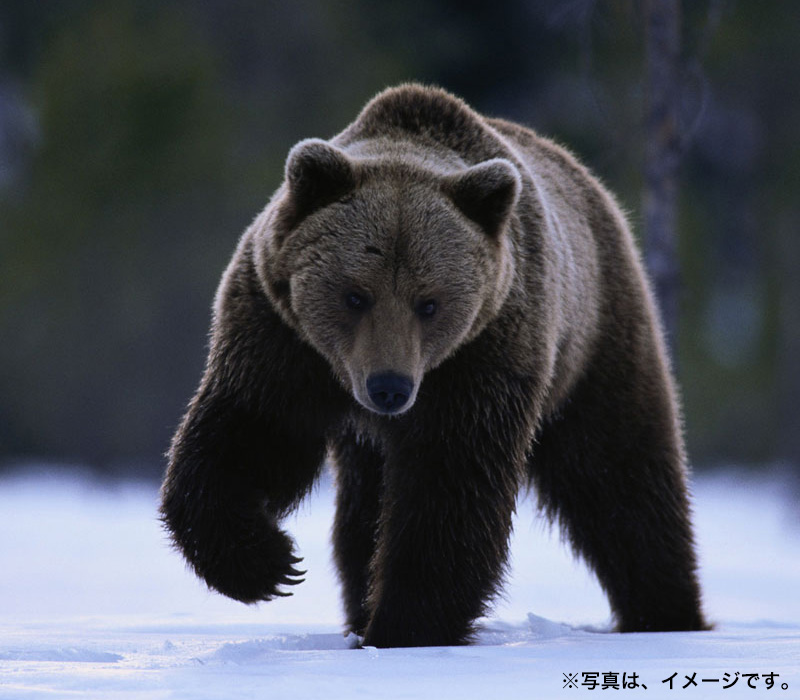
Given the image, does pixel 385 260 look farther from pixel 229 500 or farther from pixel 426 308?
pixel 229 500

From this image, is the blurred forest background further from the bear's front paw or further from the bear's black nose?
the bear's black nose

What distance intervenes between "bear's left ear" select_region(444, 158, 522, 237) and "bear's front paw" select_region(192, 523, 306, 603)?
1.41 metres

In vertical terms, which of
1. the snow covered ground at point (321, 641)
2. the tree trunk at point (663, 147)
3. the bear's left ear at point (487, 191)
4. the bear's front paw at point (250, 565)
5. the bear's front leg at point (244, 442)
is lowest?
the snow covered ground at point (321, 641)

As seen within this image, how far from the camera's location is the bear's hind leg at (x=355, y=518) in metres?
5.90

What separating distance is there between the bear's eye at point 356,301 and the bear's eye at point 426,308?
184 mm

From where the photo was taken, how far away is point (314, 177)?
4.88 m

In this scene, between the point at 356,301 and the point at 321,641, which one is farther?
the point at 321,641

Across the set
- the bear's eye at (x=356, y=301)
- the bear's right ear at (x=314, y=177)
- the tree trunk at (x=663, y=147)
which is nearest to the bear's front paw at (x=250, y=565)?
the bear's eye at (x=356, y=301)

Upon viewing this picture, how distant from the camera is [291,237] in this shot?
4.91 metres

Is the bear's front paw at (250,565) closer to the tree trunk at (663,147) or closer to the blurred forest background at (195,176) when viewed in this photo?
the tree trunk at (663,147)

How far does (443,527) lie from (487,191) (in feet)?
4.01

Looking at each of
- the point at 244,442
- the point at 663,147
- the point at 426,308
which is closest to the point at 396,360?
the point at 426,308

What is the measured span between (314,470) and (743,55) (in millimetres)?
13679

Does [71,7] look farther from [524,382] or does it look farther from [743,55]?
[524,382]
